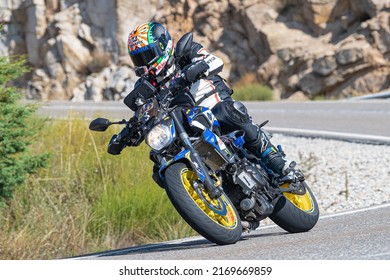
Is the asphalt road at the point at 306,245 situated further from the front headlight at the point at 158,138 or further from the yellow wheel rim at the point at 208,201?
the front headlight at the point at 158,138

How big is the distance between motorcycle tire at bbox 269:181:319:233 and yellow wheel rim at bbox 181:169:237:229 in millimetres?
876

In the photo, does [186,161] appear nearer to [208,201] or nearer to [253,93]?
[208,201]

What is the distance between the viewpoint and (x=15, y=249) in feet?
29.3

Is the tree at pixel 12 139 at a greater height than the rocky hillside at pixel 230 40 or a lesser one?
greater

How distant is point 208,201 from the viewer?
7020 millimetres

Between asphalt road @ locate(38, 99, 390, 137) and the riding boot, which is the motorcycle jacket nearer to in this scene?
the riding boot

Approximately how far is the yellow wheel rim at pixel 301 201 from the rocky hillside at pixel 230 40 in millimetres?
18367

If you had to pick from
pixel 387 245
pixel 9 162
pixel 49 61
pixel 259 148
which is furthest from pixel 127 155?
pixel 49 61

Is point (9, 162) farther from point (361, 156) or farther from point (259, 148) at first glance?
A: point (361, 156)

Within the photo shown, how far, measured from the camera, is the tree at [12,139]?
10.6 metres

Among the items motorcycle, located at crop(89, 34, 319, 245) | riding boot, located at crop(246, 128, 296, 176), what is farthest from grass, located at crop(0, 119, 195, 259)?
riding boot, located at crop(246, 128, 296, 176)

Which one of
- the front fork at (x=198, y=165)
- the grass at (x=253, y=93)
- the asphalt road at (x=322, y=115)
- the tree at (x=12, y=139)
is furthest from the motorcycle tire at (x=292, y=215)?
the grass at (x=253, y=93)

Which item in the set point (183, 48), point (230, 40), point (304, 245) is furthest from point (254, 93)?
point (304, 245)

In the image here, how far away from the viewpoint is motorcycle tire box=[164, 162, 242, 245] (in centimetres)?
679
